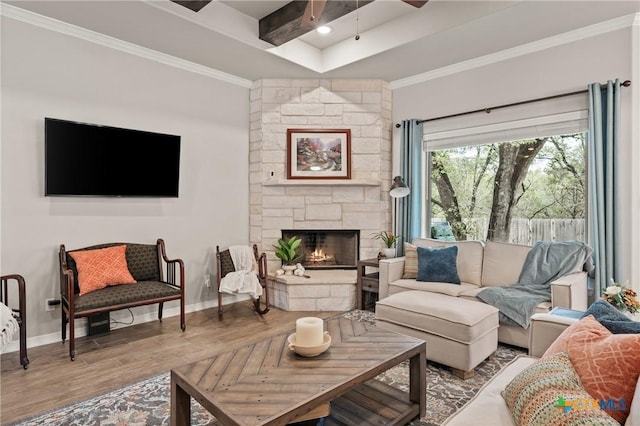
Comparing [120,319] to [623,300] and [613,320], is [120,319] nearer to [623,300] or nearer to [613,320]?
[613,320]

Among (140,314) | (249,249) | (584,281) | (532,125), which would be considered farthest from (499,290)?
(140,314)

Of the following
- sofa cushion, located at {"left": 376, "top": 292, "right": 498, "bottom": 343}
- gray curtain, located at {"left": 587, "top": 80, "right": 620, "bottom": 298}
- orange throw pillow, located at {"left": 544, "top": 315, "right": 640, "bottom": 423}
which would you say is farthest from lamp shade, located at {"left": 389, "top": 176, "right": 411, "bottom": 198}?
orange throw pillow, located at {"left": 544, "top": 315, "right": 640, "bottom": 423}

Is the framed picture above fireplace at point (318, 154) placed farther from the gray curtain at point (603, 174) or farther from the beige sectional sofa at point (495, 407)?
the beige sectional sofa at point (495, 407)

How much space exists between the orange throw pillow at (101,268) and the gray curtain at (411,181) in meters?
3.05

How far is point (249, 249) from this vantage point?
4320 millimetres

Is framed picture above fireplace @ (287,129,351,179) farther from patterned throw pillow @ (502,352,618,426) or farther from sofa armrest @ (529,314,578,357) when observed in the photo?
patterned throw pillow @ (502,352,618,426)

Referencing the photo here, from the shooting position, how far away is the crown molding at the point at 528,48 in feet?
10.4

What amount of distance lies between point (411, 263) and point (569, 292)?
1.47 m

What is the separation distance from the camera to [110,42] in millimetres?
3508

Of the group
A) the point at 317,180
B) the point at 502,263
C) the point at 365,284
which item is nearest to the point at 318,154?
the point at 317,180

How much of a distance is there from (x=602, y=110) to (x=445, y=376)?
265cm

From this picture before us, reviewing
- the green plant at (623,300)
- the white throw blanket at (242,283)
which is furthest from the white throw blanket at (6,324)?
the green plant at (623,300)

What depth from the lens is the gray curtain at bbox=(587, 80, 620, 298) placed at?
313 centimetres

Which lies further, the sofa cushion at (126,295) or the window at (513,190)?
the window at (513,190)
